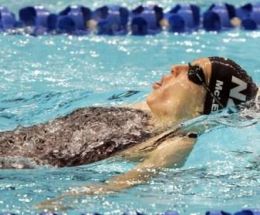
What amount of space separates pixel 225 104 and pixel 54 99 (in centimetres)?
140

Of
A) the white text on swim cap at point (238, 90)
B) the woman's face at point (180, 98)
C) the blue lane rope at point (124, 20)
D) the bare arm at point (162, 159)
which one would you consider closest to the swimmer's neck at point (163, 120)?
the woman's face at point (180, 98)

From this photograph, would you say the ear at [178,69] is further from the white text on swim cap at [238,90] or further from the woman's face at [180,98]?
the white text on swim cap at [238,90]

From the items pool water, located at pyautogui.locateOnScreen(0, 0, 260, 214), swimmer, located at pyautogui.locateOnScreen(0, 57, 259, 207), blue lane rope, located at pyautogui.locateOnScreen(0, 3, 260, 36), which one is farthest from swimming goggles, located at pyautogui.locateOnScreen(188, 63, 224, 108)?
blue lane rope, located at pyautogui.locateOnScreen(0, 3, 260, 36)

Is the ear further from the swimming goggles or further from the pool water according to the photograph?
the pool water

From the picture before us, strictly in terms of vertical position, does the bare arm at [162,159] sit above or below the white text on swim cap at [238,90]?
below

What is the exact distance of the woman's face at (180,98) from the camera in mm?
3785

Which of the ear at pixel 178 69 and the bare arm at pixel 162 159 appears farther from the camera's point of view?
the ear at pixel 178 69

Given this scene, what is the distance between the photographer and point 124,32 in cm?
662

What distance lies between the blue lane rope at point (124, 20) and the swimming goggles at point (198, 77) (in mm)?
2808

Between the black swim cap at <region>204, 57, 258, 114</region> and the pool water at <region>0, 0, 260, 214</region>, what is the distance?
112 mm

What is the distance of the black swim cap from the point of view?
3.82m

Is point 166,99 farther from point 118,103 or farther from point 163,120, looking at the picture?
point 118,103

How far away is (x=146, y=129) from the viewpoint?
150 inches

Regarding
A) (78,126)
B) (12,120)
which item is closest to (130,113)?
(78,126)
